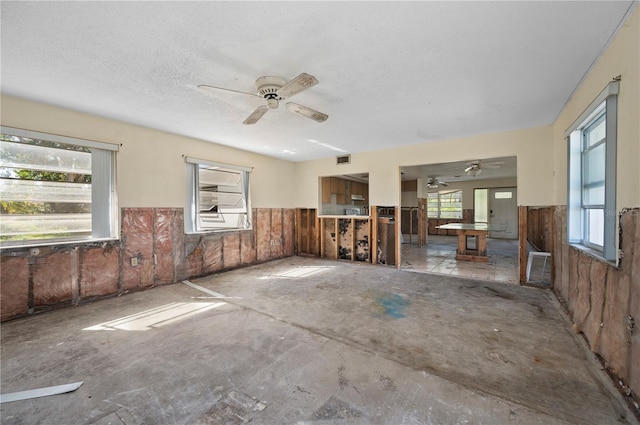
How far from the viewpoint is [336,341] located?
243cm

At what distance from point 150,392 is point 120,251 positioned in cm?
281

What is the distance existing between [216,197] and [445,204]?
10.7 metres

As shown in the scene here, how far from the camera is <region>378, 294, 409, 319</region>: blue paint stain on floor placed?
10.1 feet

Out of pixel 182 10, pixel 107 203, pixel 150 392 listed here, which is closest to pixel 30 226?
pixel 107 203

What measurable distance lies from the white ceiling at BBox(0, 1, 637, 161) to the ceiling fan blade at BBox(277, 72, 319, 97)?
23cm

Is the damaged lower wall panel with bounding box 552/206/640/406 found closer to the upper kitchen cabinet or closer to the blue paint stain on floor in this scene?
the blue paint stain on floor

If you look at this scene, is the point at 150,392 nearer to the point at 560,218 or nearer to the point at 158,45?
the point at 158,45

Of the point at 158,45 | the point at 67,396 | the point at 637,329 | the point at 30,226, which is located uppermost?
the point at 158,45

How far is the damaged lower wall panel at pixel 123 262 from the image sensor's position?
2.99 m

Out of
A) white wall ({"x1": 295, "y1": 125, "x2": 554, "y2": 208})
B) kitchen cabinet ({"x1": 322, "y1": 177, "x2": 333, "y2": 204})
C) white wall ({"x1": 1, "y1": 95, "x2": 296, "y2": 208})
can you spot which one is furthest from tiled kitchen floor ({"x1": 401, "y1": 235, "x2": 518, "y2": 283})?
white wall ({"x1": 1, "y1": 95, "x2": 296, "y2": 208})

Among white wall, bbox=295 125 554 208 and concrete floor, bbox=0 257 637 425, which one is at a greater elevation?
white wall, bbox=295 125 554 208

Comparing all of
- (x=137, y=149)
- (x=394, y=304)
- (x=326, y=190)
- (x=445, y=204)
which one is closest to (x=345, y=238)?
(x=326, y=190)

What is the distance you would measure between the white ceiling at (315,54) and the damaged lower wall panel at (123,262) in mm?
1821

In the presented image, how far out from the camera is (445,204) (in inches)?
474
